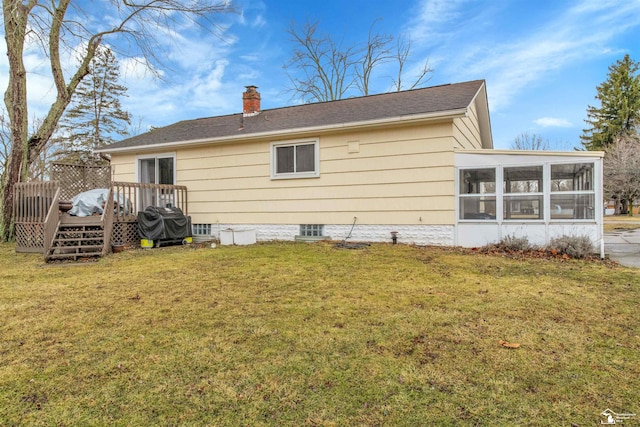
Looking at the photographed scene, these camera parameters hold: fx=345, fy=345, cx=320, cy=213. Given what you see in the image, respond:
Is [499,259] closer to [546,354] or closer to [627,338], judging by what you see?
[627,338]

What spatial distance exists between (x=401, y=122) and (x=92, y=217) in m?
7.53

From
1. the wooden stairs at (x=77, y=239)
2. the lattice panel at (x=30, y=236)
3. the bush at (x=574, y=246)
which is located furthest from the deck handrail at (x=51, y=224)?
the bush at (x=574, y=246)

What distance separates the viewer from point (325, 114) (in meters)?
9.85

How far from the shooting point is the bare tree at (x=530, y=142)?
86.6 ft

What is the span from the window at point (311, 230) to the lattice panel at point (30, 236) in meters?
6.43

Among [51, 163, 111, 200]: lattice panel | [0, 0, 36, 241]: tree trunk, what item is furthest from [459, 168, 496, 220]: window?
[0, 0, 36, 241]: tree trunk

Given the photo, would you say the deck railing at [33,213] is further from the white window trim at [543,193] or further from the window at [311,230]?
the white window trim at [543,193]

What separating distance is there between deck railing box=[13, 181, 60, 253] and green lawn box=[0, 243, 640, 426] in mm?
4123

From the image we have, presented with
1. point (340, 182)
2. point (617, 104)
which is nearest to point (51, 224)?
point (340, 182)

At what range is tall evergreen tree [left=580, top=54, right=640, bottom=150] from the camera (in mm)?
28781

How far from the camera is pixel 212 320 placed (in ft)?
10.9

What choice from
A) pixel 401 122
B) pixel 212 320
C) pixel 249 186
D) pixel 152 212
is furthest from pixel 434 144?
pixel 152 212

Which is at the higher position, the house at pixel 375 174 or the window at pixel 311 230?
the house at pixel 375 174

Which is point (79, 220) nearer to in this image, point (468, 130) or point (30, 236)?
point (30, 236)
